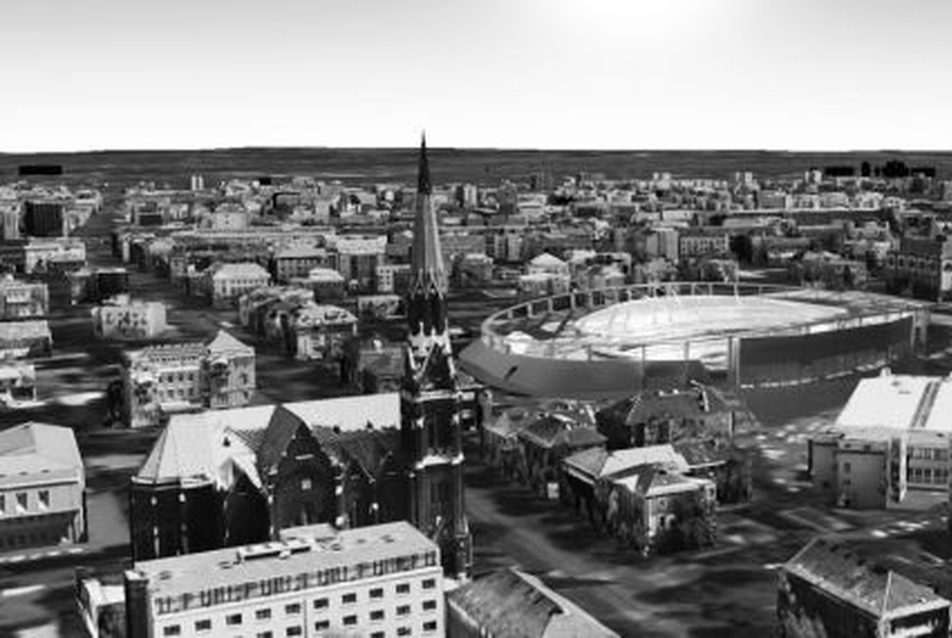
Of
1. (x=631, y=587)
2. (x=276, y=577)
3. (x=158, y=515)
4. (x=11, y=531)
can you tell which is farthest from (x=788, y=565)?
(x=11, y=531)

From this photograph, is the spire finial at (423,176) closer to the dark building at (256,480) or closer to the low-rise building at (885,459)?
the dark building at (256,480)

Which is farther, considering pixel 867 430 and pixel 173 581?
pixel 867 430

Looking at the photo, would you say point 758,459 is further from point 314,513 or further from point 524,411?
point 314,513

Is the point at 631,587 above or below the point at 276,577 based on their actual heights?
below

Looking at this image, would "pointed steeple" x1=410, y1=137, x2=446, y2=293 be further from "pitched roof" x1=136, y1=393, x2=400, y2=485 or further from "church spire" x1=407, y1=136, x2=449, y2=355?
"pitched roof" x1=136, y1=393, x2=400, y2=485

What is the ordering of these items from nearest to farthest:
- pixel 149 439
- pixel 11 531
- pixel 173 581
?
pixel 173 581 → pixel 11 531 → pixel 149 439

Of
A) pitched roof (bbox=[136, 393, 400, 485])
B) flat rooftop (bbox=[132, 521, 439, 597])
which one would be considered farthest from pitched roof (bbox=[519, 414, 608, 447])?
flat rooftop (bbox=[132, 521, 439, 597])
